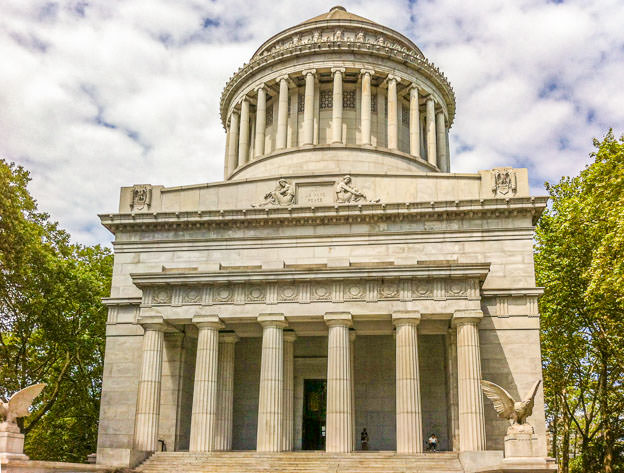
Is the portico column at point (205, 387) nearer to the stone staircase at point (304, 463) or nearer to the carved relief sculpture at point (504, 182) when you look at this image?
the stone staircase at point (304, 463)

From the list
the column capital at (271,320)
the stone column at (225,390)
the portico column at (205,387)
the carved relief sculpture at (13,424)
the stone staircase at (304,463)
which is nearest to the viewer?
the carved relief sculpture at (13,424)

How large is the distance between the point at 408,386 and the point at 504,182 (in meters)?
12.2

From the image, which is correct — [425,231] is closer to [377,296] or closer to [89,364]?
[377,296]

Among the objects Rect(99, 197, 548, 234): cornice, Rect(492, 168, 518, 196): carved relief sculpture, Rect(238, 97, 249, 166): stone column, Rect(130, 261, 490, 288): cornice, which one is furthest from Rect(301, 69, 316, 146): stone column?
Rect(130, 261, 490, 288): cornice

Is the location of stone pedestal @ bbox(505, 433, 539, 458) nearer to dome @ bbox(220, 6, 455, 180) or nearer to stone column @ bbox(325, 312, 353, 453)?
stone column @ bbox(325, 312, 353, 453)

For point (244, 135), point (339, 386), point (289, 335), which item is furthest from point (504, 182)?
point (244, 135)

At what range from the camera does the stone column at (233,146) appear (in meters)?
47.7

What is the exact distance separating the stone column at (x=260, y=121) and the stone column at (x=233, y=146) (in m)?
2.67

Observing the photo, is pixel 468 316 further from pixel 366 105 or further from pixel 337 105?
pixel 337 105

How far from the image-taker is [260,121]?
46.2 m

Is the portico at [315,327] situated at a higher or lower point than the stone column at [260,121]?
lower

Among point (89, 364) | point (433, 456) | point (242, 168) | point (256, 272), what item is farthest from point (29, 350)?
point (433, 456)


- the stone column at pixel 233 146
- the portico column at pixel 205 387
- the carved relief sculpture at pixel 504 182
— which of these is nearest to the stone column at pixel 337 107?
the stone column at pixel 233 146

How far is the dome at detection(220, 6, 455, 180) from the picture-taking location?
43219 mm
